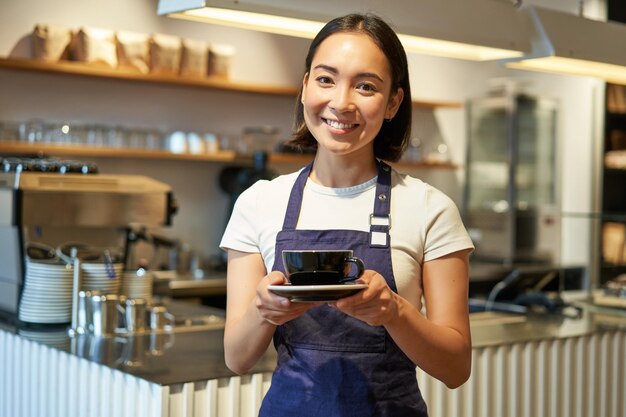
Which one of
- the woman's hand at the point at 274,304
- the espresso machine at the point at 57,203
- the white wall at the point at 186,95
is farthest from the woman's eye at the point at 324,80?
the white wall at the point at 186,95

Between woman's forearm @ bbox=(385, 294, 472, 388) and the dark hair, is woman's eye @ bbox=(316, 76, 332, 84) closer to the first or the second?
the dark hair

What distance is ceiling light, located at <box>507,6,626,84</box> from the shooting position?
3.18m

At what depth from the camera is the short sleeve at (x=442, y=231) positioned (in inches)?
64.3

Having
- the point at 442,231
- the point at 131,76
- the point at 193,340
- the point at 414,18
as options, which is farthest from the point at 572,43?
the point at 131,76

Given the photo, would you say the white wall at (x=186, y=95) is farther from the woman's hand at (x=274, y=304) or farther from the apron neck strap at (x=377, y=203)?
the woman's hand at (x=274, y=304)

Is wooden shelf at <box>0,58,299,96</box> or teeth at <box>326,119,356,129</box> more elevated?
wooden shelf at <box>0,58,299,96</box>

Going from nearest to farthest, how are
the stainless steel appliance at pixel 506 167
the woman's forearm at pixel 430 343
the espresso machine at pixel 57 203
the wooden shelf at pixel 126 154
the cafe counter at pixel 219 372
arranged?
the woman's forearm at pixel 430 343 → the cafe counter at pixel 219 372 → the espresso machine at pixel 57 203 → the wooden shelf at pixel 126 154 → the stainless steel appliance at pixel 506 167

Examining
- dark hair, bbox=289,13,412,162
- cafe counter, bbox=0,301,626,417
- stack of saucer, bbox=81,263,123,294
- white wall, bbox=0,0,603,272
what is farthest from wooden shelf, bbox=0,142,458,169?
dark hair, bbox=289,13,412,162

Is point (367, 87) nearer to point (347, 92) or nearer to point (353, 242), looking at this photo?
point (347, 92)

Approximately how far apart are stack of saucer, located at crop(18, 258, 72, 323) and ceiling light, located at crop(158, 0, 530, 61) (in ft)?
3.73

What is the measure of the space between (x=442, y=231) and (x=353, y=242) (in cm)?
15

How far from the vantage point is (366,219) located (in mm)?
1671

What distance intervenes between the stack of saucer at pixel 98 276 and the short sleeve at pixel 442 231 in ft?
6.30

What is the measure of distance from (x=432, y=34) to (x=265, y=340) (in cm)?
149
